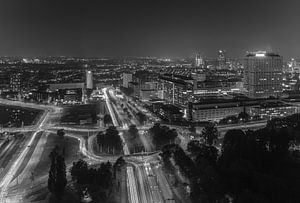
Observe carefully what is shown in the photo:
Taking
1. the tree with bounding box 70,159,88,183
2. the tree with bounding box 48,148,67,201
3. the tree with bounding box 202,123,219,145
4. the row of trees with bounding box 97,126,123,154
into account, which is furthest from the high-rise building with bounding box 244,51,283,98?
the tree with bounding box 48,148,67,201

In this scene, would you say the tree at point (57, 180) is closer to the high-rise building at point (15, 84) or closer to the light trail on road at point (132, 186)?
the light trail on road at point (132, 186)

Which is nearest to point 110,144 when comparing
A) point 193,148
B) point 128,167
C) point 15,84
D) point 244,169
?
point 128,167

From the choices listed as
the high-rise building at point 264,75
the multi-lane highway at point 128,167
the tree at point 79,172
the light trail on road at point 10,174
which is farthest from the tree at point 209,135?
the high-rise building at point 264,75

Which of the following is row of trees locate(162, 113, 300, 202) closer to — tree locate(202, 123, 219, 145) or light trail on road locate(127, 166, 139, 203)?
tree locate(202, 123, 219, 145)

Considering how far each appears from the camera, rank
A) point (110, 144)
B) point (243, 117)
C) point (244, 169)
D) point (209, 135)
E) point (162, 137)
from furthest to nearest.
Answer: point (243, 117) → point (162, 137) → point (209, 135) → point (110, 144) → point (244, 169)

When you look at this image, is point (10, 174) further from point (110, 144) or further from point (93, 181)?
point (110, 144)

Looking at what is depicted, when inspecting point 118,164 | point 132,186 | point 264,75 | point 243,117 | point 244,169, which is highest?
point 264,75

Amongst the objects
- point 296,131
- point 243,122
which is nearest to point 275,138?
point 296,131
